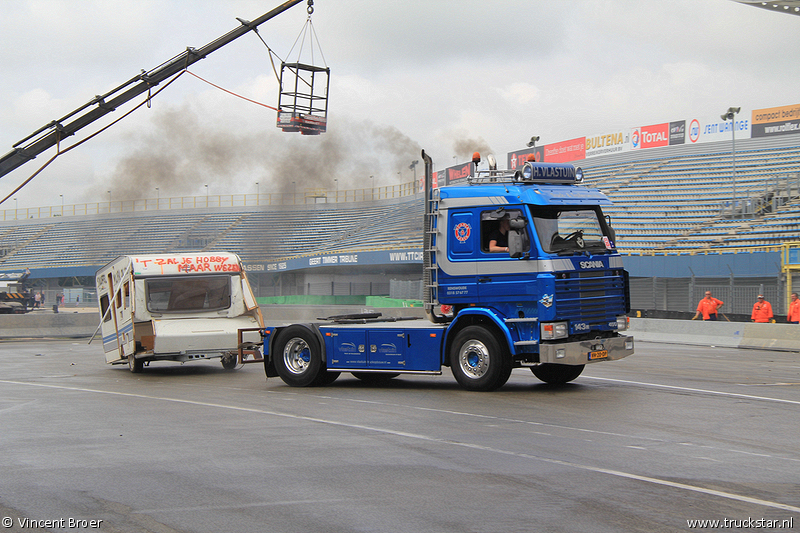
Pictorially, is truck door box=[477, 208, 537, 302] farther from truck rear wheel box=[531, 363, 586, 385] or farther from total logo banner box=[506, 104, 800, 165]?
total logo banner box=[506, 104, 800, 165]

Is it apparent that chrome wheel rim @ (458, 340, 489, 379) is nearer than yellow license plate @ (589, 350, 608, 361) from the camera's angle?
No

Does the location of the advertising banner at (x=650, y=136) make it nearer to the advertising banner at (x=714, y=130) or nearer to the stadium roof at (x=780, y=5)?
the advertising banner at (x=714, y=130)

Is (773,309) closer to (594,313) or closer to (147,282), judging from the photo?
(594,313)

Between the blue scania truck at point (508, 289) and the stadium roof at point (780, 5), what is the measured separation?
57.6 feet

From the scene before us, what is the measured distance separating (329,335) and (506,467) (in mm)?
6538

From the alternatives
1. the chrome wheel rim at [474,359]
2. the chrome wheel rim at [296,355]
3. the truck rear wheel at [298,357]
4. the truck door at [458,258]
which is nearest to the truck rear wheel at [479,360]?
the chrome wheel rim at [474,359]

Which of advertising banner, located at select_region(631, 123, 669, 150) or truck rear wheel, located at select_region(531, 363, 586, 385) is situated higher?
advertising banner, located at select_region(631, 123, 669, 150)

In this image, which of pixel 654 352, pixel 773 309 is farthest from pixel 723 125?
pixel 654 352

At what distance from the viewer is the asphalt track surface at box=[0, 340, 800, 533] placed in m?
5.38

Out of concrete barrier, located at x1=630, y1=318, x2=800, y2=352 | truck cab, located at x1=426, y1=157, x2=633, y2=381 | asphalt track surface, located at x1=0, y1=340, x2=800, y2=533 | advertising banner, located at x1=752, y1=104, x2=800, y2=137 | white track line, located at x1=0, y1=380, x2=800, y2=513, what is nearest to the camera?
asphalt track surface, located at x1=0, y1=340, x2=800, y2=533

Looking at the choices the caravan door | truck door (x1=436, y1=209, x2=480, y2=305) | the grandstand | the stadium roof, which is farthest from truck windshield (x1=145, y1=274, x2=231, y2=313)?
the stadium roof

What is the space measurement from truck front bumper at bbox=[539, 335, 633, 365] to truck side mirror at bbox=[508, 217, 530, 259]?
138cm

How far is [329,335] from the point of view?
13.0 m

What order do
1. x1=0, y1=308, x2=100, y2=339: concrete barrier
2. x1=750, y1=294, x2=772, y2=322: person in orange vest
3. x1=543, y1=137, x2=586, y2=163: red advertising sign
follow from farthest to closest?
x1=543, y1=137, x2=586, y2=163: red advertising sign < x1=0, y1=308, x2=100, y2=339: concrete barrier < x1=750, y1=294, x2=772, y2=322: person in orange vest
